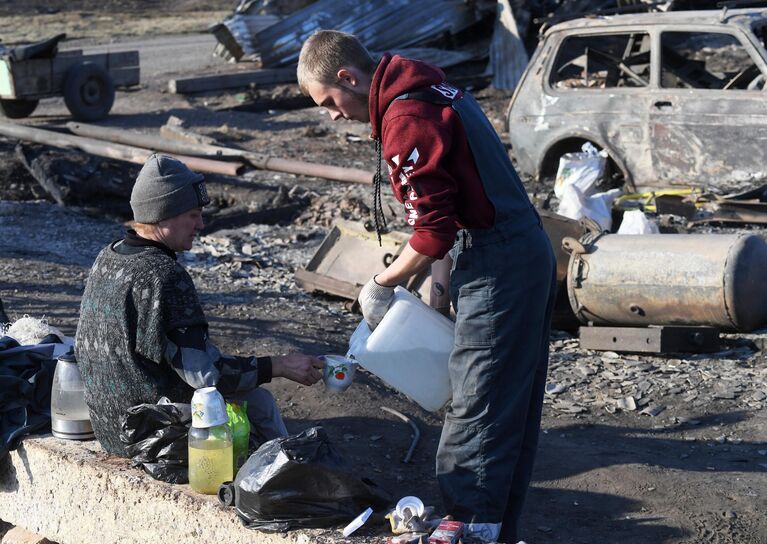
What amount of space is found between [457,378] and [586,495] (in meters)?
1.58

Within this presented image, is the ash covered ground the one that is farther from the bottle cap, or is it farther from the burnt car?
the burnt car

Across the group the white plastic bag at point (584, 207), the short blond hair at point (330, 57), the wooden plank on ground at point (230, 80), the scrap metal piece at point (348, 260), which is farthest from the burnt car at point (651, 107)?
the wooden plank on ground at point (230, 80)

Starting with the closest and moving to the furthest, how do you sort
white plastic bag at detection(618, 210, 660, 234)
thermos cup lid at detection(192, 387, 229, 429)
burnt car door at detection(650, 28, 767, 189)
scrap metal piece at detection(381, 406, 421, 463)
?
Result: thermos cup lid at detection(192, 387, 229, 429) < scrap metal piece at detection(381, 406, 421, 463) < white plastic bag at detection(618, 210, 660, 234) < burnt car door at detection(650, 28, 767, 189)

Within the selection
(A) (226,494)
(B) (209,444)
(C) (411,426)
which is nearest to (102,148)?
(C) (411,426)

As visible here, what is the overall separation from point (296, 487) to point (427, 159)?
107cm

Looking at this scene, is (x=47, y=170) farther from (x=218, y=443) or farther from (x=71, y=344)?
(x=218, y=443)

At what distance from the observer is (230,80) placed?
53.4 feet

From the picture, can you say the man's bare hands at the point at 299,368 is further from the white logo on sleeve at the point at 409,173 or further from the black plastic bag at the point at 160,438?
the white logo on sleeve at the point at 409,173

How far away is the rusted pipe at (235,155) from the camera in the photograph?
1045 centimetres

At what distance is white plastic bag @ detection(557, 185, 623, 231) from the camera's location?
825cm

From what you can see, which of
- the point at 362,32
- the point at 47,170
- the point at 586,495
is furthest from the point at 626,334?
the point at 362,32

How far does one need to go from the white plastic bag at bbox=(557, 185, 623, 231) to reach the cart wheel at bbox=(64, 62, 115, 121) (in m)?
7.89

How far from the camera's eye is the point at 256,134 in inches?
536

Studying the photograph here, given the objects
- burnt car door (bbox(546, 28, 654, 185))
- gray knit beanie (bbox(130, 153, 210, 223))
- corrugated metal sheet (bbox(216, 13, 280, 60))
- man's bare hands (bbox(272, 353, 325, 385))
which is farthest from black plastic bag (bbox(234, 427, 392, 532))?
corrugated metal sheet (bbox(216, 13, 280, 60))
